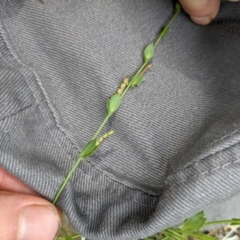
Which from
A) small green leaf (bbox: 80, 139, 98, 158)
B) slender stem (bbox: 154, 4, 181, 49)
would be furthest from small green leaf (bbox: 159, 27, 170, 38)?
small green leaf (bbox: 80, 139, 98, 158)

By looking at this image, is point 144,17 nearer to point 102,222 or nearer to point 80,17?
point 80,17

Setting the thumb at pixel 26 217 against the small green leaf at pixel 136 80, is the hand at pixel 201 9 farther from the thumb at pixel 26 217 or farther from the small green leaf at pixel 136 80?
the thumb at pixel 26 217

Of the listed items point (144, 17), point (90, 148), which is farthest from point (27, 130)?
point (144, 17)

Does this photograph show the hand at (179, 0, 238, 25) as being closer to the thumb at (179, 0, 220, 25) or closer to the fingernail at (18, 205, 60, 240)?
the thumb at (179, 0, 220, 25)

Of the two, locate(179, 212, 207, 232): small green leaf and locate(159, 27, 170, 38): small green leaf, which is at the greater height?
locate(159, 27, 170, 38): small green leaf

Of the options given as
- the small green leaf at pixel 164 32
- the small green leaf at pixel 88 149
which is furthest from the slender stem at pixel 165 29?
the small green leaf at pixel 88 149

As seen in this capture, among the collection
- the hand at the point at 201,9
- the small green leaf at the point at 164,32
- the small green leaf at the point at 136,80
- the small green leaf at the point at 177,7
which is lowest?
the small green leaf at the point at 136,80

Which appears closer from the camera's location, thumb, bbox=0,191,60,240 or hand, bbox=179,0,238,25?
thumb, bbox=0,191,60,240

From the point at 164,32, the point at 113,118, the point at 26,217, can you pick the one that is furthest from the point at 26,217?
the point at 164,32
